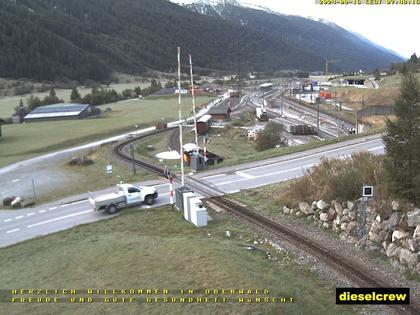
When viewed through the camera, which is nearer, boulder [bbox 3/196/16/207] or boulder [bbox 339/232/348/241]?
boulder [bbox 339/232/348/241]

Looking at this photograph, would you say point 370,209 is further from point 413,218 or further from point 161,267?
point 161,267

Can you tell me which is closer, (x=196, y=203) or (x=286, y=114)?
(x=196, y=203)

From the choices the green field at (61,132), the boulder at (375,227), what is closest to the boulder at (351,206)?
the boulder at (375,227)

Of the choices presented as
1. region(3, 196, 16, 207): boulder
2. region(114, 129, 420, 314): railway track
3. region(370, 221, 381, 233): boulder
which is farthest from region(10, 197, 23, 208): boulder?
region(370, 221, 381, 233): boulder

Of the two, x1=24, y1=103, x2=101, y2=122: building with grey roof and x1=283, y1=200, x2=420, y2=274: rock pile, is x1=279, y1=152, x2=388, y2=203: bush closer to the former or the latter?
x1=283, y1=200, x2=420, y2=274: rock pile

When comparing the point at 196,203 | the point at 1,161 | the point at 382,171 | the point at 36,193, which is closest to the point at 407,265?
the point at 382,171

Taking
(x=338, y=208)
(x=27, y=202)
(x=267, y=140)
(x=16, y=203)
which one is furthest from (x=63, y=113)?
(x=338, y=208)

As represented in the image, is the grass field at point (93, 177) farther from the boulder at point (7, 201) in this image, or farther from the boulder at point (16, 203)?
the boulder at point (7, 201)

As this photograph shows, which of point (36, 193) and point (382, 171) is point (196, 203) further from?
point (36, 193)
